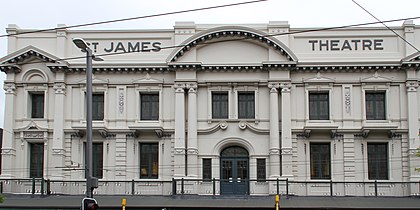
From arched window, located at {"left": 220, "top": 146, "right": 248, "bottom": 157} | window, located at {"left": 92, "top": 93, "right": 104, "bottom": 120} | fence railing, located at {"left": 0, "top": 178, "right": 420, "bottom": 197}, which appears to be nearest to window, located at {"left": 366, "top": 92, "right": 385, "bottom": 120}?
fence railing, located at {"left": 0, "top": 178, "right": 420, "bottom": 197}

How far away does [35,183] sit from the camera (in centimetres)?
3578

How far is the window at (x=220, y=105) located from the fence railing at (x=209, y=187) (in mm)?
3790

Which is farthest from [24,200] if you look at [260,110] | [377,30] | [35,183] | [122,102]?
[377,30]

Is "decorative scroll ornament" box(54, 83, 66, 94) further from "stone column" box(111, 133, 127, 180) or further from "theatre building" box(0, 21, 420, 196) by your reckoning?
"stone column" box(111, 133, 127, 180)

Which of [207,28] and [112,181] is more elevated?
[207,28]

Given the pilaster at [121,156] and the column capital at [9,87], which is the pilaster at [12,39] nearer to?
the column capital at [9,87]

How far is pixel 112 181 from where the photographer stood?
3578 centimetres

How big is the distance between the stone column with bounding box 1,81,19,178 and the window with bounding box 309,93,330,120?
16563mm

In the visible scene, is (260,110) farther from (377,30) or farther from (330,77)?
(377,30)

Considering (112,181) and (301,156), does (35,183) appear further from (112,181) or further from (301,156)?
(301,156)

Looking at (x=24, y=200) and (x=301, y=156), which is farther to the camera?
(x=301, y=156)

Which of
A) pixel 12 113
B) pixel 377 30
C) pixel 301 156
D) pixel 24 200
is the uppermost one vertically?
pixel 377 30

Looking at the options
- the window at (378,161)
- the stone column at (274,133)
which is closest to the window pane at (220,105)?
the stone column at (274,133)

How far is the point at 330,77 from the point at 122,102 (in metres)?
11.7
